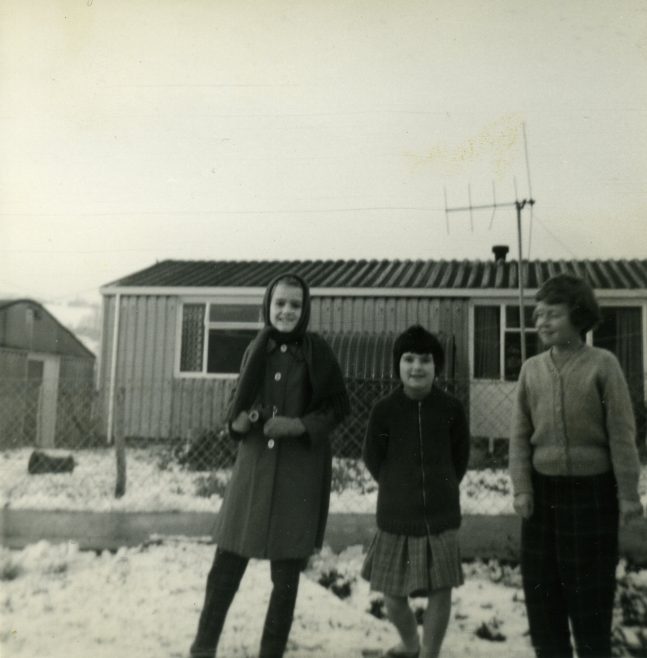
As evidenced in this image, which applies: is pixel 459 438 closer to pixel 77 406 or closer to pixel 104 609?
pixel 104 609

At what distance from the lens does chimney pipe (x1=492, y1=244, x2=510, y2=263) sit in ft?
33.7

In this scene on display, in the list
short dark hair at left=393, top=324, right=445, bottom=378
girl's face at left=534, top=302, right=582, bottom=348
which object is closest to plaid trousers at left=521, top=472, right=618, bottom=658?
girl's face at left=534, top=302, right=582, bottom=348

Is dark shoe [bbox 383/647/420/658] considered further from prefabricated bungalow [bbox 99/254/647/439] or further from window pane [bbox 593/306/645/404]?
window pane [bbox 593/306/645/404]

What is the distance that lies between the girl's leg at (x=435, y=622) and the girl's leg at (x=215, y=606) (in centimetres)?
77

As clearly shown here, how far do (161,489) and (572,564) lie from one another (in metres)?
3.65

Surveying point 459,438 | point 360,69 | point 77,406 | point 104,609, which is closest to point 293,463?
point 459,438

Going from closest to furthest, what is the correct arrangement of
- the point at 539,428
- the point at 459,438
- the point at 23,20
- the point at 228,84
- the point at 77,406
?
the point at 539,428, the point at 459,438, the point at 23,20, the point at 228,84, the point at 77,406

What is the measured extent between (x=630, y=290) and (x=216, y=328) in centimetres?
595

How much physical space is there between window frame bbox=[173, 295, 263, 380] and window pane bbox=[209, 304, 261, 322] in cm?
3

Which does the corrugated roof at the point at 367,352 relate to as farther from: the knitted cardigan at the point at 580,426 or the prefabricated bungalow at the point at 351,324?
the knitted cardigan at the point at 580,426

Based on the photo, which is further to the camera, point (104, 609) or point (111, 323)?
point (111, 323)

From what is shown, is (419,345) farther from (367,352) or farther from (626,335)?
(626,335)

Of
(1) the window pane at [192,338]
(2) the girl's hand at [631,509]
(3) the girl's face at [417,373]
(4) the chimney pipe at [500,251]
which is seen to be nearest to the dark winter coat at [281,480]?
(3) the girl's face at [417,373]

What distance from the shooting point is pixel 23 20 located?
3.36 meters
